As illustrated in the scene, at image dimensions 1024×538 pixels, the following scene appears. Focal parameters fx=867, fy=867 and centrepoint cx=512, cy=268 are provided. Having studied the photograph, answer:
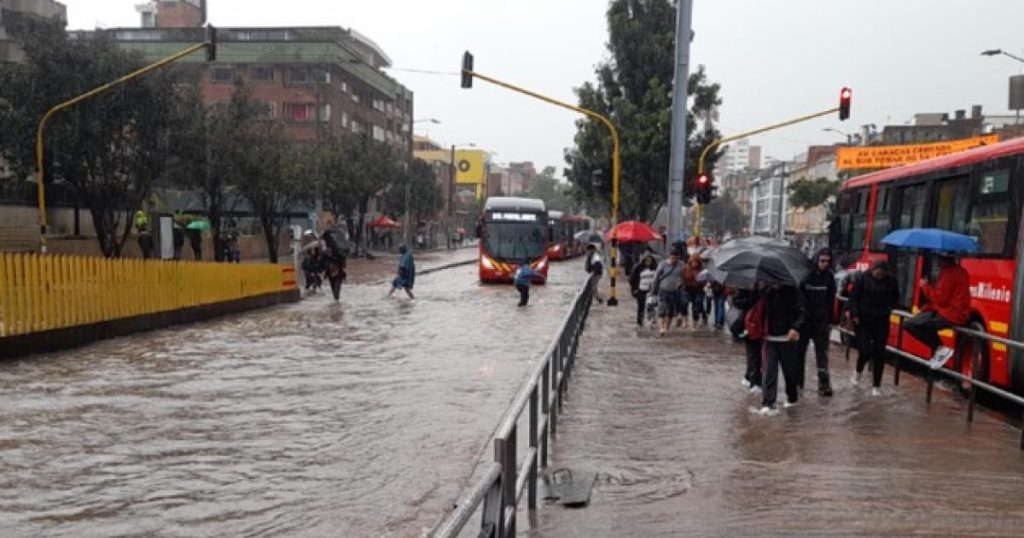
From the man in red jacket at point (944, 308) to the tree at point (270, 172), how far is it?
29.3m

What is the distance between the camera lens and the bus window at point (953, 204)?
37.6ft

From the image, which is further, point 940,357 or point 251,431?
point 940,357

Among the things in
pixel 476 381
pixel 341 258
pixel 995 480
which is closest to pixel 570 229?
pixel 341 258

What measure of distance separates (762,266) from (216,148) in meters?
28.3

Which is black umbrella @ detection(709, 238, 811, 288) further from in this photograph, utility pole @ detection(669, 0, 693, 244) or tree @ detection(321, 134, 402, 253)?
tree @ detection(321, 134, 402, 253)

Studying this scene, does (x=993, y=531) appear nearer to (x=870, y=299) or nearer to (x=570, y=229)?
(x=870, y=299)

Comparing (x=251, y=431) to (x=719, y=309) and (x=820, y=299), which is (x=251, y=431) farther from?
(x=719, y=309)

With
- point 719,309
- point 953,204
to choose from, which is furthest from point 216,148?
point 953,204

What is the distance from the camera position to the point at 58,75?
81.9 feet

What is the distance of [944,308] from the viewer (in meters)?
9.21

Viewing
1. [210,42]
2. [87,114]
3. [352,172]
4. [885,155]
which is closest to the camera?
[210,42]

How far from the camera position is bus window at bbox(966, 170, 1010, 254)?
33.7ft

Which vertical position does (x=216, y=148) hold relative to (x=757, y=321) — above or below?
above

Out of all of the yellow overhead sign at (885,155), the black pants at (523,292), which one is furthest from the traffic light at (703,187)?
the yellow overhead sign at (885,155)
